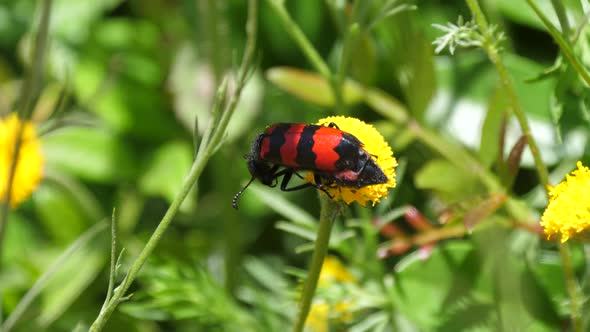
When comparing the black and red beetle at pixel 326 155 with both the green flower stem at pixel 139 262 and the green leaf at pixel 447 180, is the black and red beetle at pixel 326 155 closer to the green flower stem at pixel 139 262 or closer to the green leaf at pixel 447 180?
the green flower stem at pixel 139 262

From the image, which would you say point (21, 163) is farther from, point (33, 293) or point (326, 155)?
point (326, 155)

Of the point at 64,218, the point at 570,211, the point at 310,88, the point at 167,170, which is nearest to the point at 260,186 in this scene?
the point at 310,88

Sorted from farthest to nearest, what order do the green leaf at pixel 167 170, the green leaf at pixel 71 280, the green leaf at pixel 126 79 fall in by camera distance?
the green leaf at pixel 126 79
the green leaf at pixel 167 170
the green leaf at pixel 71 280

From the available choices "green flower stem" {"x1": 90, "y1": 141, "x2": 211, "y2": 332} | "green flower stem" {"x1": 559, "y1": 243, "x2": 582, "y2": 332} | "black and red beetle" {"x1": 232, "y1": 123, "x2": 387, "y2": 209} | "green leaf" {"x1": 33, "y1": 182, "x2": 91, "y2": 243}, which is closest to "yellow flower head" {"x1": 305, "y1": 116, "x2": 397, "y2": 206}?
"black and red beetle" {"x1": 232, "y1": 123, "x2": 387, "y2": 209}

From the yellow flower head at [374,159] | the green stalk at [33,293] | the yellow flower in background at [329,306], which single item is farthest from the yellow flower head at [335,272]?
the yellow flower head at [374,159]

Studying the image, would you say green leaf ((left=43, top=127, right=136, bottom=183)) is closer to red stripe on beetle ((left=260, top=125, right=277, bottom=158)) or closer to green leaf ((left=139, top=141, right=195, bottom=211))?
green leaf ((left=139, top=141, right=195, bottom=211))

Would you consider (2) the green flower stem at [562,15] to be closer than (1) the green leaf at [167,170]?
Yes
